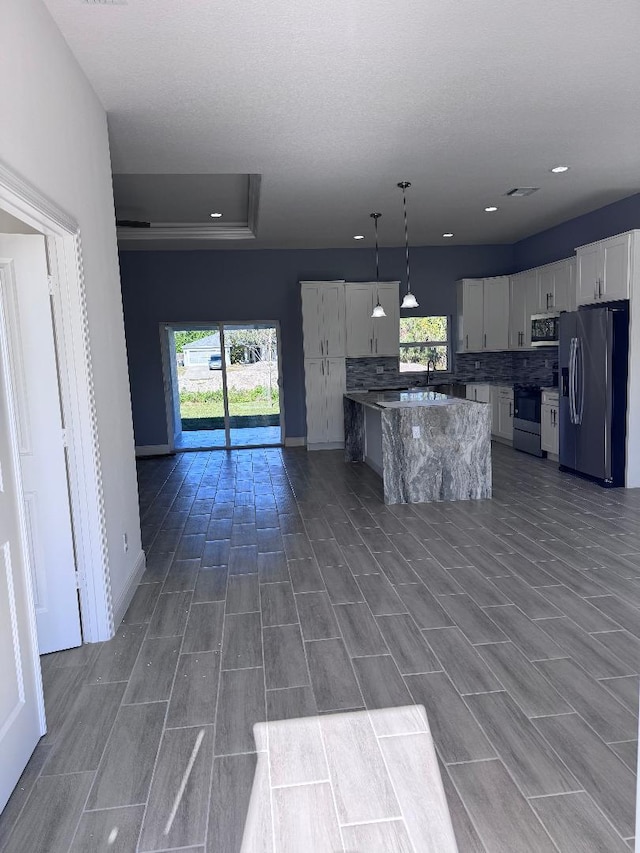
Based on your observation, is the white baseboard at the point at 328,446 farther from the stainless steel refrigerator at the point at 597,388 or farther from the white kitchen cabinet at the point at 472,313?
the stainless steel refrigerator at the point at 597,388

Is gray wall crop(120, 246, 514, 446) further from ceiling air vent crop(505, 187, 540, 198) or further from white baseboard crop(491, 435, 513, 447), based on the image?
ceiling air vent crop(505, 187, 540, 198)

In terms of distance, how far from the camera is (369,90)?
→ 11.4 feet

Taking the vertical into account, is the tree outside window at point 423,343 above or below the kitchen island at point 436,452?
above

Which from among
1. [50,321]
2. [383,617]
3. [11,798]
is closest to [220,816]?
[11,798]

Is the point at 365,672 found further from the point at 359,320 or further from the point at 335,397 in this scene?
the point at 359,320

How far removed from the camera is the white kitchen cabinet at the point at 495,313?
8.68 meters

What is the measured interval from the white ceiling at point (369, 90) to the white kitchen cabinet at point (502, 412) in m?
3.08

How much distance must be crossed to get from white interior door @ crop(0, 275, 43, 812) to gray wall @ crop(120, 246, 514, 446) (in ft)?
21.8

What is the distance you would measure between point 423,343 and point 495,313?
3.73ft

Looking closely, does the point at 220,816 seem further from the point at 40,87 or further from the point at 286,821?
the point at 40,87

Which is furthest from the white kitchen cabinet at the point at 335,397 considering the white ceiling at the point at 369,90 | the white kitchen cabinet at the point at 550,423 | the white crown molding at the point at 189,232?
the white ceiling at the point at 369,90

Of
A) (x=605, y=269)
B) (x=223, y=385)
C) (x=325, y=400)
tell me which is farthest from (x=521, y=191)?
(x=223, y=385)

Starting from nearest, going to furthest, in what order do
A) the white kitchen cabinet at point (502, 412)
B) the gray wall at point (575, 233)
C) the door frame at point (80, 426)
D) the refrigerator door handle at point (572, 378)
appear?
the door frame at point (80, 426), the refrigerator door handle at point (572, 378), the gray wall at point (575, 233), the white kitchen cabinet at point (502, 412)

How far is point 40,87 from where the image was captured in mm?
2451
